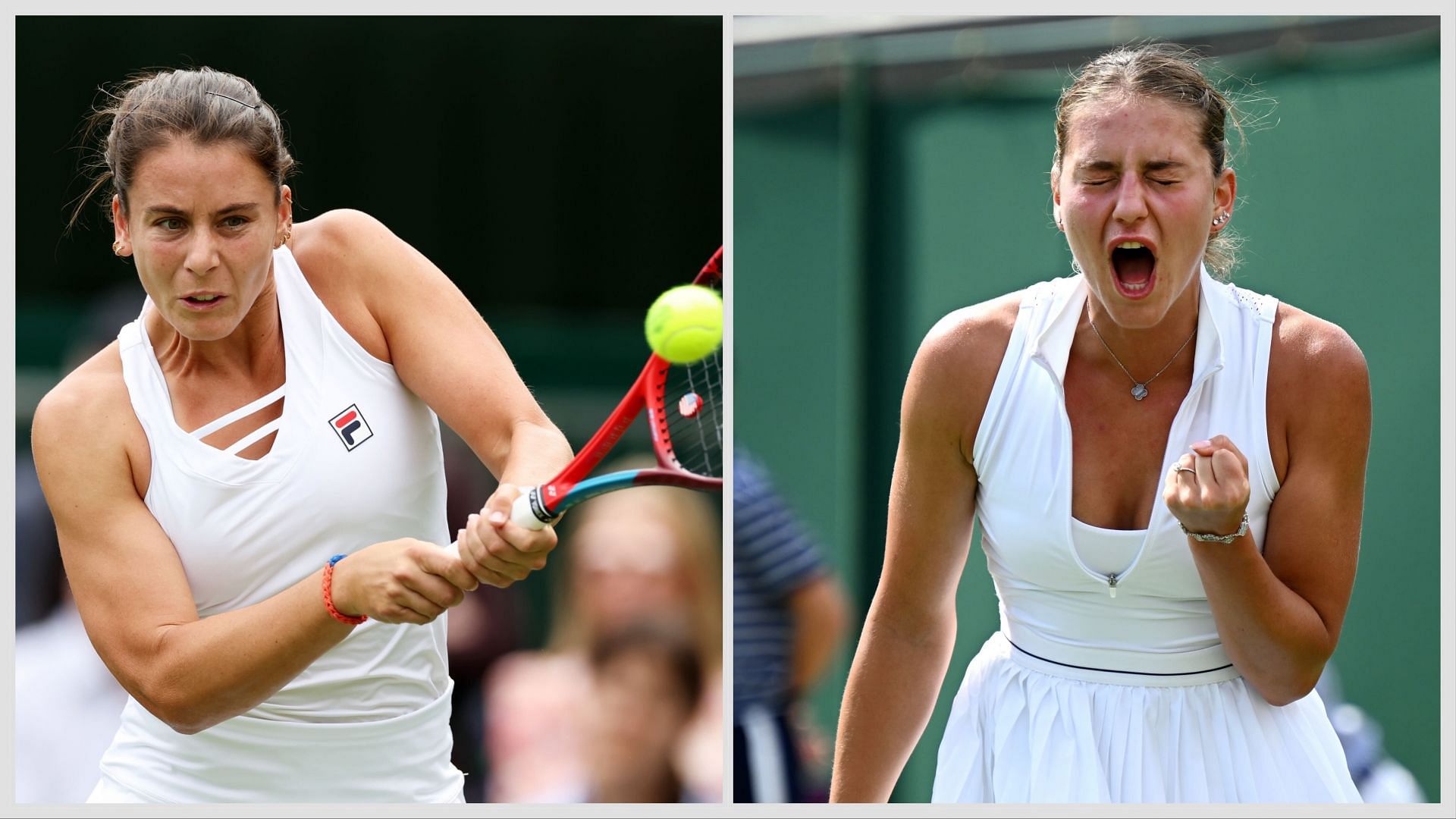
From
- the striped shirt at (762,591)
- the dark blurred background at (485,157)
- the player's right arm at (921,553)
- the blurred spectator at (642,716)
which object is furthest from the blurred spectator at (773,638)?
the dark blurred background at (485,157)

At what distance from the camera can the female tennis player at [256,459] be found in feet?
6.75

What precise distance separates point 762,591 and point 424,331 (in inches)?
39.7

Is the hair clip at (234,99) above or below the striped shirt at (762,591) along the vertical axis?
above

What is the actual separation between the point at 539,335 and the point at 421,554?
2744 millimetres

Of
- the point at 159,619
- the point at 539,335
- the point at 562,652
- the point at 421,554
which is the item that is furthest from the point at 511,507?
the point at 539,335

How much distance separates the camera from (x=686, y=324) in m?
2.04

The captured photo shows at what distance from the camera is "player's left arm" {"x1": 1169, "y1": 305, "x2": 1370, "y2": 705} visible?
1998 mm

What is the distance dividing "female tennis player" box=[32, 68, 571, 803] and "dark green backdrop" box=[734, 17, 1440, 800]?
113cm

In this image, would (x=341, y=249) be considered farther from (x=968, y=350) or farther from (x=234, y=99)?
(x=968, y=350)

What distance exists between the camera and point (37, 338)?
15.2ft

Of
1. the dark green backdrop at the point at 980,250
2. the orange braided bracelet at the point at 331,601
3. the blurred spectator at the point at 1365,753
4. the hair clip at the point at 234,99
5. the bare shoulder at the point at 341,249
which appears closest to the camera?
the orange braided bracelet at the point at 331,601

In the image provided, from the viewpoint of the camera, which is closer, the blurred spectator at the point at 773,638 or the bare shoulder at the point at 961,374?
the bare shoulder at the point at 961,374

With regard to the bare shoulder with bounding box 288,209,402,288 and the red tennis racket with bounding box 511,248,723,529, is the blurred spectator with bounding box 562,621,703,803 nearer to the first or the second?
the red tennis racket with bounding box 511,248,723,529

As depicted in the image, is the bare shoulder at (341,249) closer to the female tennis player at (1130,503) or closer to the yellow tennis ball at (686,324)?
the yellow tennis ball at (686,324)
